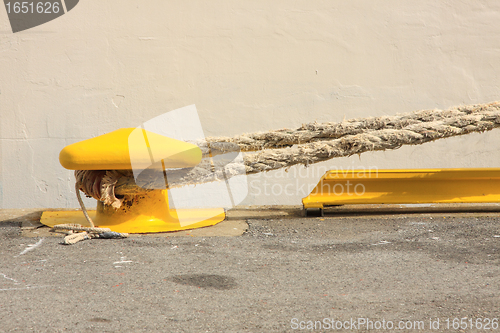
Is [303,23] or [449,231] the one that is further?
[303,23]

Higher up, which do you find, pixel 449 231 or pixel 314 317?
pixel 314 317

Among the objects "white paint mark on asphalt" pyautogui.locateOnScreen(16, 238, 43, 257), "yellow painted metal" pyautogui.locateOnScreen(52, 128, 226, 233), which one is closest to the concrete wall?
"yellow painted metal" pyautogui.locateOnScreen(52, 128, 226, 233)

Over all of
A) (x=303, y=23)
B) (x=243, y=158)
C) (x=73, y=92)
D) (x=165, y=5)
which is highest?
(x=165, y=5)

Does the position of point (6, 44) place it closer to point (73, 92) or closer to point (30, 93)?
point (30, 93)

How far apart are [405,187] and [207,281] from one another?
1636 mm

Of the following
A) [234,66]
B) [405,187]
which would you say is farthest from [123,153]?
[405,187]

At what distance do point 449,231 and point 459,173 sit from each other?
66 centimetres

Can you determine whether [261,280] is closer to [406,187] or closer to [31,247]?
[31,247]

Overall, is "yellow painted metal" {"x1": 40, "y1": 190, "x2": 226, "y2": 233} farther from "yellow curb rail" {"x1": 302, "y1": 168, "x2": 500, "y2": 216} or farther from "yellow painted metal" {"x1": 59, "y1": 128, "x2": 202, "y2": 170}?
"yellow curb rail" {"x1": 302, "y1": 168, "x2": 500, "y2": 216}

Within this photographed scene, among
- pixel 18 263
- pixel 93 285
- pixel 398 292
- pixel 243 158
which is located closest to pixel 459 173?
pixel 243 158

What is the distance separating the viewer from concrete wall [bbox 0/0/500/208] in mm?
2922

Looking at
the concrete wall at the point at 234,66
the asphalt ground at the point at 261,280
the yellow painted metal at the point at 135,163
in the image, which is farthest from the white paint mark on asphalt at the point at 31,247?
the concrete wall at the point at 234,66

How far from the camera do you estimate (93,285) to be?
120 centimetres

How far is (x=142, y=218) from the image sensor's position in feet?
6.97
